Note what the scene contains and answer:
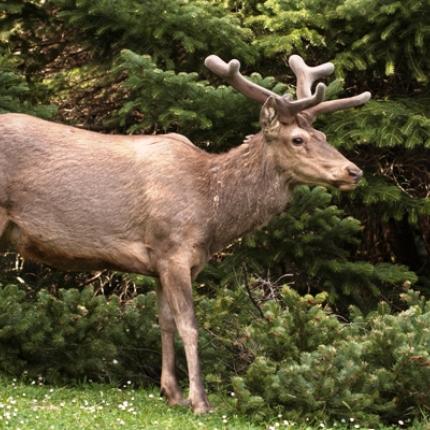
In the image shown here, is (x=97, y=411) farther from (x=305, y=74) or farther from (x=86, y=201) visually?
(x=305, y=74)

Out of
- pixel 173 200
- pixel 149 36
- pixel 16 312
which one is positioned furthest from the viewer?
pixel 149 36

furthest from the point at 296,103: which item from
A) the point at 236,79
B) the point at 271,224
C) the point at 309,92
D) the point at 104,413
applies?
the point at 104,413

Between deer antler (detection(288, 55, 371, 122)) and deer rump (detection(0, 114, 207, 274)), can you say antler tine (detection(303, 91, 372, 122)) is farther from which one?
deer rump (detection(0, 114, 207, 274))

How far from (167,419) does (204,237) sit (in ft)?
4.75

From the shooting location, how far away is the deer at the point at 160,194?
8.11 meters

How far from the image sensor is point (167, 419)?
7.45 m

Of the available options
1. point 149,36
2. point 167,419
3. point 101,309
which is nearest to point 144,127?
point 149,36

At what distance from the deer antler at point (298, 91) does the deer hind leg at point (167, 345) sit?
164cm

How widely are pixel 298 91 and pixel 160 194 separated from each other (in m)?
1.46

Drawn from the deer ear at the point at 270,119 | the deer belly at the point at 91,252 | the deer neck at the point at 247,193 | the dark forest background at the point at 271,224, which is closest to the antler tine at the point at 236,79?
the deer ear at the point at 270,119

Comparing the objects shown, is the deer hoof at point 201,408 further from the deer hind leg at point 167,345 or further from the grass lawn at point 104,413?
the deer hind leg at point 167,345

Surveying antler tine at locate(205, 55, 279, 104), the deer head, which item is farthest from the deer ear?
antler tine at locate(205, 55, 279, 104)

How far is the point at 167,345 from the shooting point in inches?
333

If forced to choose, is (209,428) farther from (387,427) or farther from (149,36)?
(149,36)
